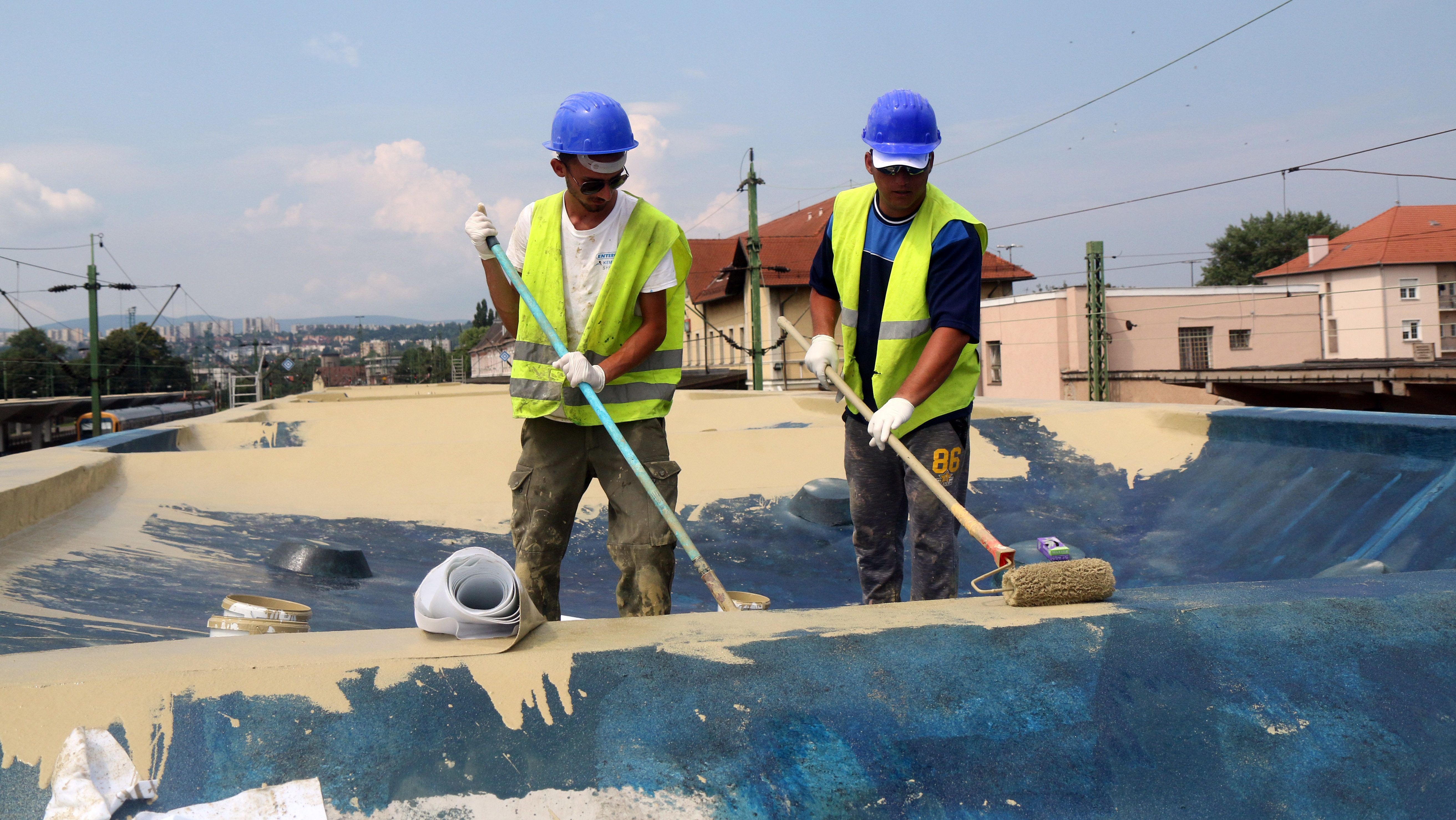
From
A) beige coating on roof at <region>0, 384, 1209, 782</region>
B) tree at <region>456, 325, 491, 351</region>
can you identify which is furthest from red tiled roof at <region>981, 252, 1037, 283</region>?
tree at <region>456, 325, 491, 351</region>

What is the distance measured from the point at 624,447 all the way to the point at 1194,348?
30.0 m

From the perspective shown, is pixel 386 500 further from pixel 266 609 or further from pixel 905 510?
pixel 905 510

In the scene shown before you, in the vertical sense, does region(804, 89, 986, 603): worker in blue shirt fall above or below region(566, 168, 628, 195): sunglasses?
below

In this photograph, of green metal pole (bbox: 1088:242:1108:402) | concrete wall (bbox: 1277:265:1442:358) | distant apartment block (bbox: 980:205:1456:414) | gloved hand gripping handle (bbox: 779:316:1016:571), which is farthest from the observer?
concrete wall (bbox: 1277:265:1442:358)

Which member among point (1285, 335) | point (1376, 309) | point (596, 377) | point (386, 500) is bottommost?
point (386, 500)

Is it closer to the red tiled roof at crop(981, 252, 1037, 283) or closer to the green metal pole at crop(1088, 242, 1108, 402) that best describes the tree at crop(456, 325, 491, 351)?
the red tiled roof at crop(981, 252, 1037, 283)

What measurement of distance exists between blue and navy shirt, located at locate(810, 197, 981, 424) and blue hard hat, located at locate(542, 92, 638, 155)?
27.9 inches

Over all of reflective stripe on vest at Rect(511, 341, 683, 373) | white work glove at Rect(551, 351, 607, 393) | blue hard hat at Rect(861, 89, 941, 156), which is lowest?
white work glove at Rect(551, 351, 607, 393)

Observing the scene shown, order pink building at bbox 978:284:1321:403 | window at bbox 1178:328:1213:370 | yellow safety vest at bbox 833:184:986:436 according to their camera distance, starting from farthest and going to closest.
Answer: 1. window at bbox 1178:328:1213:370
2. pink building at bbox 978:284:1321:403
3. yellow safety vest at bbox 833:184:986:436

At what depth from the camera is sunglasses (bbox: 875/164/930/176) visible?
A: 2635 millimetres

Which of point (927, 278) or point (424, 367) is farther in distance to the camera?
point (424, 367)

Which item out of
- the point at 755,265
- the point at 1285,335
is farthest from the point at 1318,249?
the point at 755,265

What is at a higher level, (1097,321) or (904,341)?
(1097,321)

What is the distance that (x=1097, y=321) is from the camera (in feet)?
54.9
